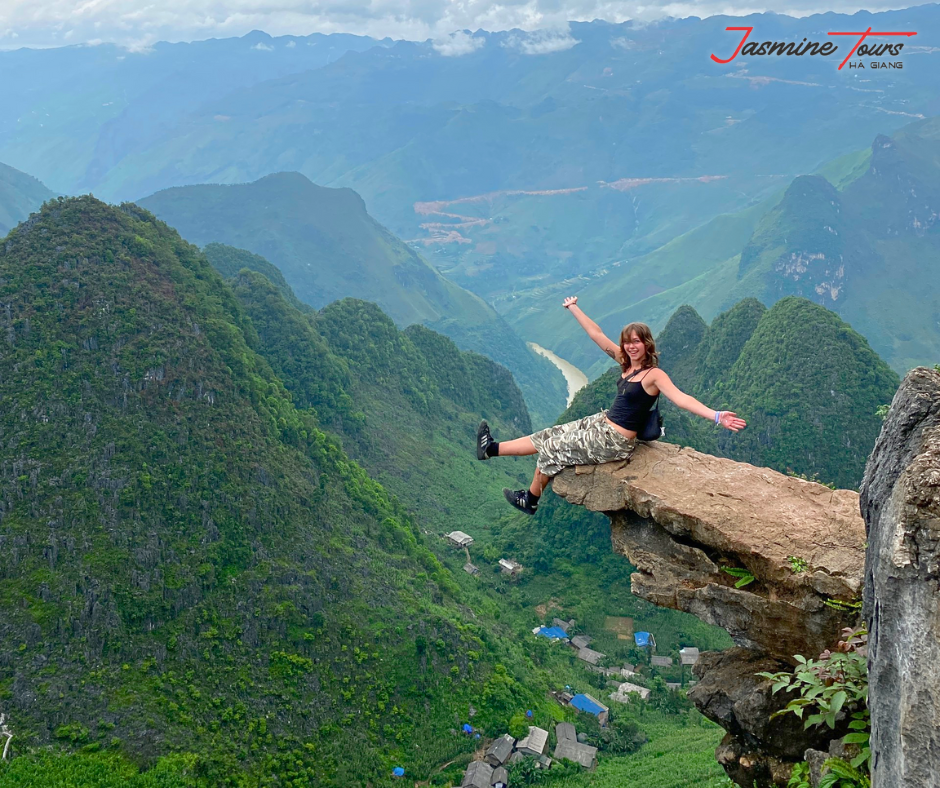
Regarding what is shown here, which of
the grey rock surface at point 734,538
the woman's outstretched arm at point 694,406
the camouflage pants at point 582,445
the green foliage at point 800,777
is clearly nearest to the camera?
the green foliage at point 800,777

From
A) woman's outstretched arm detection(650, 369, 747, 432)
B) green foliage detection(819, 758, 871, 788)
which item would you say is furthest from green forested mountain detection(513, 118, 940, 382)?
green foliage detection(819, 758, 871, 788)

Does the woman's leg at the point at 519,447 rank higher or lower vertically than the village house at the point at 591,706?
higher

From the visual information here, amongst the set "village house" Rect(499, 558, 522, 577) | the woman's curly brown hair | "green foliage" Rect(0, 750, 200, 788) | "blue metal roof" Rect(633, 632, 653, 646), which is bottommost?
"blue metal roof" Rect(633, 632, 653, 646)

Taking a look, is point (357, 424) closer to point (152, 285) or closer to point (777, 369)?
point (152, 285)

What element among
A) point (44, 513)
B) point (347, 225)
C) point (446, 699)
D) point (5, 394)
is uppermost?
point (347, 225)

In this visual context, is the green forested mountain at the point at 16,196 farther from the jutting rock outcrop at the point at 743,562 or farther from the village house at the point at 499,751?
the jutting rock outcrop at the point at 743,562

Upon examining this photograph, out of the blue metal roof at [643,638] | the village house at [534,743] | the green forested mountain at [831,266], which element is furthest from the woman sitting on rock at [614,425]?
the green forested mountain at [831,266]

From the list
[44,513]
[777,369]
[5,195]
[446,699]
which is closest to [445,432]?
[777,369]

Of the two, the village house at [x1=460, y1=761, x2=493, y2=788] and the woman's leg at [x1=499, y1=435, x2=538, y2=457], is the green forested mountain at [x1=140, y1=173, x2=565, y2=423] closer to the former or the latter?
the village house at [x1=460, y1=761, x2=493, y2=788]
